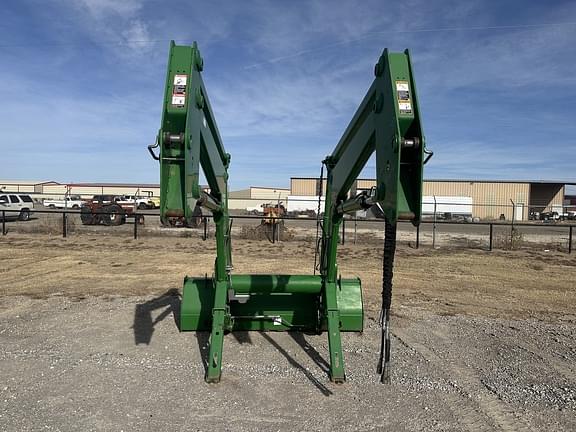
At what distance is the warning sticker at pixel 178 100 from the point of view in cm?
343

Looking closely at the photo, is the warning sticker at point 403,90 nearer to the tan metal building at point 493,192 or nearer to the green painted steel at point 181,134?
the green painted steel at point 181,134

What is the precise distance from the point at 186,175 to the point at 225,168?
110 inches

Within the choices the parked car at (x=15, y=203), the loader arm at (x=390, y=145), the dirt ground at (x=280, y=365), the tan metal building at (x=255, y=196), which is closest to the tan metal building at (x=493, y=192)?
the tan metal building at (x=255, y=196)

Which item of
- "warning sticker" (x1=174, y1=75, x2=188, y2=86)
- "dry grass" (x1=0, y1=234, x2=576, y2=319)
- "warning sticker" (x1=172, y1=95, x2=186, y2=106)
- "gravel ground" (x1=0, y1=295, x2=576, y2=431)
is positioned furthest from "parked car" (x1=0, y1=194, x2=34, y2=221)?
"warning sticker" (x1=172, y1=95, x2=186, y2=106)

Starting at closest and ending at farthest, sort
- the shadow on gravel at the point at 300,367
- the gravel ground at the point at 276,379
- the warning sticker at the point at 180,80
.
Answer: the warning sticker at the point at 180,80, the gravel ground at the point at 276,379, the shadow on gravel at the point at 300,367

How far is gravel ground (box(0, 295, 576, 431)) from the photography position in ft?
12.0

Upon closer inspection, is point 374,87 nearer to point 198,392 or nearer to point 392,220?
point 392,220

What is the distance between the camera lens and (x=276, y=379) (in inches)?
177

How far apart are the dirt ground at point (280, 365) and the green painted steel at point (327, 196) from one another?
27 cm

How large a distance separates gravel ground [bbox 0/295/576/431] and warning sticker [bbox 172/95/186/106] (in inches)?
93.1

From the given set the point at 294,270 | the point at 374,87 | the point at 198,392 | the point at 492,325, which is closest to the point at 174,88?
the point at 374,87

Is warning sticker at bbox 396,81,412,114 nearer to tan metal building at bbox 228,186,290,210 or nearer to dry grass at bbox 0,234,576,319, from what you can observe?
dry grass at bbox 0,234,576,319

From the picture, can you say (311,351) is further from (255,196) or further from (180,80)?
(255,196)

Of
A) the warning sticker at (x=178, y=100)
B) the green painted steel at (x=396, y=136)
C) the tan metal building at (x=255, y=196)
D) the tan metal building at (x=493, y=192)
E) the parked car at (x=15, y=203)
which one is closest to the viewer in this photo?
the green painted steel at (x=396, y=136)
